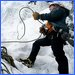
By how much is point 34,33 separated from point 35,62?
1670 millimetres

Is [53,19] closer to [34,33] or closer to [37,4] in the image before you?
[34,33]

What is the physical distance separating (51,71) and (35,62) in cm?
31

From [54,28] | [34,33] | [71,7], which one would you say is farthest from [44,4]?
[54,28]

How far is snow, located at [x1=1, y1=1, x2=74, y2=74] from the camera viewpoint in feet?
16.1

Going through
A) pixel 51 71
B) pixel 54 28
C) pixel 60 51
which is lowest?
pixel 51 71

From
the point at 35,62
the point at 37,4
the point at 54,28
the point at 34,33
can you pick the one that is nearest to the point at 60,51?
the point at 54,28

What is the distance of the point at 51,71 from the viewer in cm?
493

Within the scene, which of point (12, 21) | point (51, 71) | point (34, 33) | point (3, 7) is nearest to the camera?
point (51, 71)

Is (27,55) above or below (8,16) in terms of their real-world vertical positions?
below

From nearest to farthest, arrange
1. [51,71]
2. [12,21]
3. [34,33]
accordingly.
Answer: [51,71], [34,33], [12,21]

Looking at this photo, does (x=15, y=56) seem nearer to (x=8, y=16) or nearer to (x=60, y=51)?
(x=60, y=51)

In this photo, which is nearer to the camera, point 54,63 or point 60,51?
point 60,51

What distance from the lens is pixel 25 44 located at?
594 centimetres

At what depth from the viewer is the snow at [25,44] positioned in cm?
490
